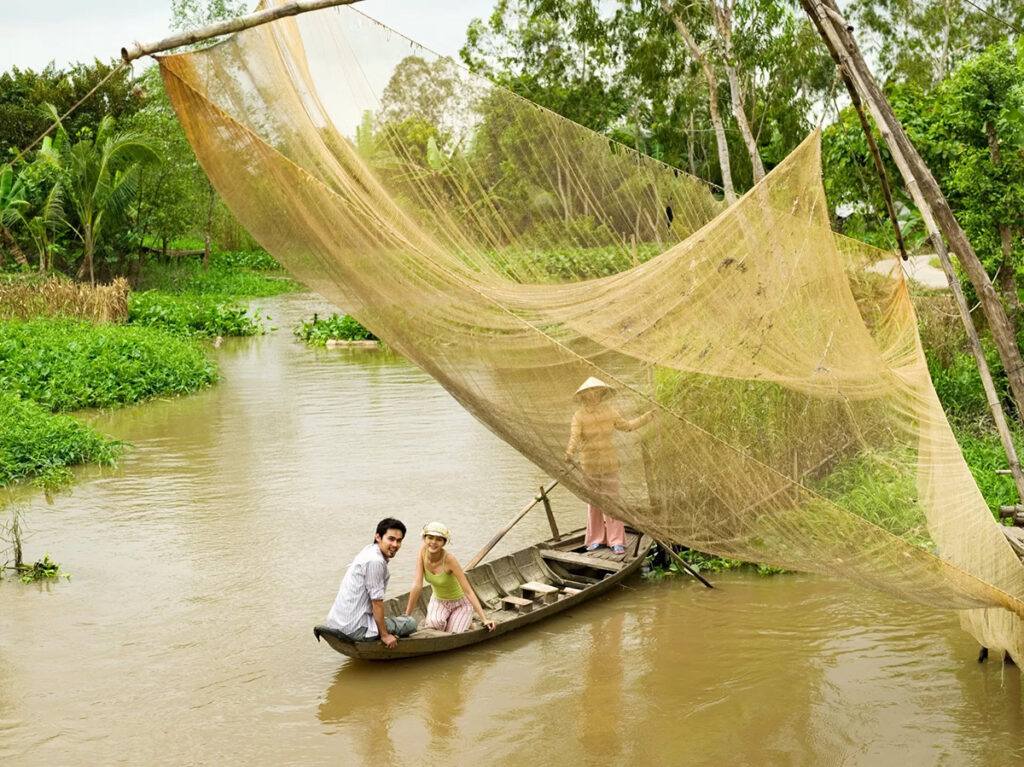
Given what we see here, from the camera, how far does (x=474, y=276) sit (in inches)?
158

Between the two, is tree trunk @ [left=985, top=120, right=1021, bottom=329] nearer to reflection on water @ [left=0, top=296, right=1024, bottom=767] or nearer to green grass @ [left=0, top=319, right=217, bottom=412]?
reflection on water @ [left=0, top=296, right=1024, bottom=767]

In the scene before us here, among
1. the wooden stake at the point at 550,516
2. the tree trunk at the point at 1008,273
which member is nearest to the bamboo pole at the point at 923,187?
the wooden stake at the point at 550,516

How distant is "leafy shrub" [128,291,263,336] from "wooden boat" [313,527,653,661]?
11.4 meters

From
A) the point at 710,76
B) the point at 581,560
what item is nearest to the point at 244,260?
the point at 710,76

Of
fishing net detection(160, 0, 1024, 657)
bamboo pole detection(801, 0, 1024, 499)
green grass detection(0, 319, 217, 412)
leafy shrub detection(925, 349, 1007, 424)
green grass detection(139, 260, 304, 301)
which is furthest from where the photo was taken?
green grass detection(139, 260, 304, 301)

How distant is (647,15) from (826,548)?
14.1 metres

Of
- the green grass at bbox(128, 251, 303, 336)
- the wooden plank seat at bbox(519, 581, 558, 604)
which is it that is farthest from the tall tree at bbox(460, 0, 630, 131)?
the wooden plank seat at bbox(519, 581, 558, 604)

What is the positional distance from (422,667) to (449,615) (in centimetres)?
26

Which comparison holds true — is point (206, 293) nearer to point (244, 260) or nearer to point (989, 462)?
point (244, 260)

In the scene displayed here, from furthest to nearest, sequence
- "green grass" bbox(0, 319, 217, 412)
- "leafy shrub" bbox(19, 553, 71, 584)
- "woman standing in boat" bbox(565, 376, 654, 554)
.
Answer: "green grass" bbox(0, 319, 217, 412) → "leafy shrub" bbox(19, 553, 71, 584) → "woman standing in boat" bbox(565, 376, 654, 554)

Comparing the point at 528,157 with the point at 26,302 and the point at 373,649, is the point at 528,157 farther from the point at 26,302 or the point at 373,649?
the point at 26,302

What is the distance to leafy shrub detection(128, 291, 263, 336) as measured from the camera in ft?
54.2

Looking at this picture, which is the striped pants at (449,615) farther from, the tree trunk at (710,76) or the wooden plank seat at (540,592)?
the tree trunk at (710,76)

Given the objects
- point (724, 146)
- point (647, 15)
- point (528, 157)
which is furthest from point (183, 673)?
point (647, 15)
